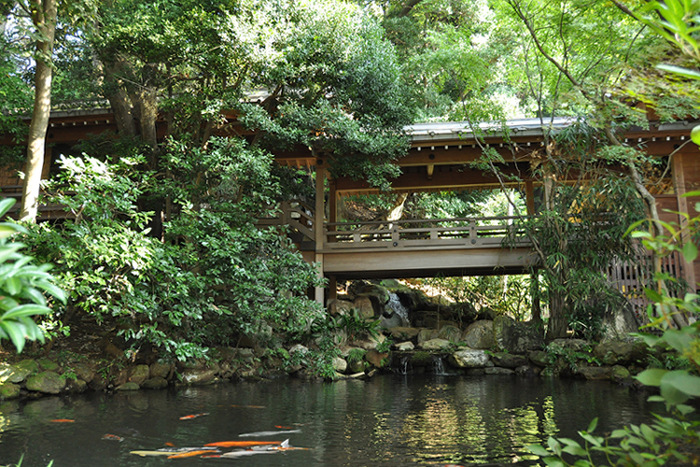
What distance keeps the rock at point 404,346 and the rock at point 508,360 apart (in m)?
1.75

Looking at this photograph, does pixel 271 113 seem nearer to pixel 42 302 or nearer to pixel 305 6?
pixel 305 6

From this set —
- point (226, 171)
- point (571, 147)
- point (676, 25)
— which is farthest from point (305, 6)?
point (676, 25)

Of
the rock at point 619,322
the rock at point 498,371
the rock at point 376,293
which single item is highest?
the rock at point 376,293

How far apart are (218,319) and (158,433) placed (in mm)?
3961

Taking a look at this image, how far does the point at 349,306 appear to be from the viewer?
487 inches

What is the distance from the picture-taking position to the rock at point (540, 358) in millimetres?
9422

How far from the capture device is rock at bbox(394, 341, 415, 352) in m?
10.9

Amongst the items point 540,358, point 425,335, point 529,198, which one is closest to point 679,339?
point 540,358

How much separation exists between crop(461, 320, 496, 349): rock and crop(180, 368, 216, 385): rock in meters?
5.37

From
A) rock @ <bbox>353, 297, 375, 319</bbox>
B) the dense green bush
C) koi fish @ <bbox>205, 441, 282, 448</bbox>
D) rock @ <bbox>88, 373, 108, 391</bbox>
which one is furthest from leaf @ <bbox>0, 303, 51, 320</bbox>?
rock @ <bbox>353, 297, 375, 319</bbox>

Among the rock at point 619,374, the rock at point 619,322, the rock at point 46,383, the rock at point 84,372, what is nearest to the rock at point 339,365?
the rock at point 84,372

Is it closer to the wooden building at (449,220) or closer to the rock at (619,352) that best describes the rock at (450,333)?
the wooden building at (449,220)

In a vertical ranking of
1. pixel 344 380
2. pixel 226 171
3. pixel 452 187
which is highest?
pixel 452 187

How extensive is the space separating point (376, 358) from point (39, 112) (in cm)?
698
